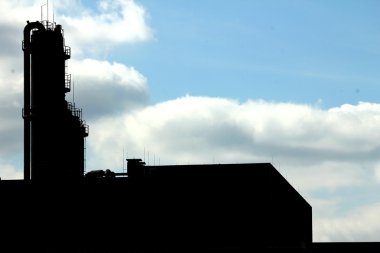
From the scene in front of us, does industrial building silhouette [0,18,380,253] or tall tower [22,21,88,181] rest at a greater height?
tall tower [22,21,88,181]

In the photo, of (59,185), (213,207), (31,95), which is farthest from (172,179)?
(31,95)

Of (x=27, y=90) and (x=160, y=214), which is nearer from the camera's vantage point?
(x=160, y=214)

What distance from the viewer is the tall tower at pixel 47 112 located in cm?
6084

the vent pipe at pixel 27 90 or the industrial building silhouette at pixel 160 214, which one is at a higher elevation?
the vent pipe at pixel 27 90

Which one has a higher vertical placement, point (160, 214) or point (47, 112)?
point (47, 112)

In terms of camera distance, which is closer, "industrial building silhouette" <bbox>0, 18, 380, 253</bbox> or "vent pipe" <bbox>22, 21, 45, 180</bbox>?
"industrial building silhouette" <bbox>0, 18, 380, 253</bbox>

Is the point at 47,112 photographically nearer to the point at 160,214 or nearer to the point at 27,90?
the point at 27,90

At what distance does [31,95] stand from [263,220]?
63.2 feet

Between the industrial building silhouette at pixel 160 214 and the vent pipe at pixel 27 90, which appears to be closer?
the industrial building silhouette at pixel 160 214

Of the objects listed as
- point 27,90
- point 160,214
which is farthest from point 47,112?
point 160,214

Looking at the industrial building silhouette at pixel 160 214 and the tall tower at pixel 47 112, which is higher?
the tall tower at pixel 47 112

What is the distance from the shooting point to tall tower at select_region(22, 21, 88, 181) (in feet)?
200

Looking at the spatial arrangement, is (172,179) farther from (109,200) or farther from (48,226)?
(48,226)

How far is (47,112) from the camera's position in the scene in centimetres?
6138
